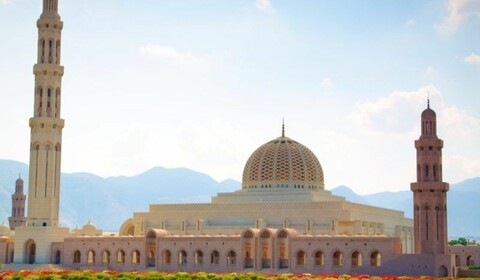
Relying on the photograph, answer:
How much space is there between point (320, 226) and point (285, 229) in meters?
5.53

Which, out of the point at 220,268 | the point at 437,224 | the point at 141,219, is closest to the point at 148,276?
the point at 220,268

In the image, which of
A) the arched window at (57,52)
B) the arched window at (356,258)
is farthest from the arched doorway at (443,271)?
the arched window at (57,52)

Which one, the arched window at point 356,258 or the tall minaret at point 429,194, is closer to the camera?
the tall minaret at point 429,194

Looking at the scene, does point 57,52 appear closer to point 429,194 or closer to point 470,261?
point 429,194

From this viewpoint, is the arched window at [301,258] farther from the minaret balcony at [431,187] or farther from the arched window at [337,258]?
the minaret balcony at [431,187]

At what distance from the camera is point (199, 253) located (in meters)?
58.8

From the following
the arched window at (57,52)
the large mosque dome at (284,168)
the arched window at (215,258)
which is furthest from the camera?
the large mosque dome at (284,168)

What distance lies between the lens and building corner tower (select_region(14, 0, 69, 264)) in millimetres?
61781

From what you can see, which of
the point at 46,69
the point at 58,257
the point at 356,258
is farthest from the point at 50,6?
the point at 356,258

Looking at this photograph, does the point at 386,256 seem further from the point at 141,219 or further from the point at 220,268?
the point at 141,219

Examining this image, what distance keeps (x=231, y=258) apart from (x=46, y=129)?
668 inches

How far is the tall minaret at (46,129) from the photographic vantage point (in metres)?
61.9

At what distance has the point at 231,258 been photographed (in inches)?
2274

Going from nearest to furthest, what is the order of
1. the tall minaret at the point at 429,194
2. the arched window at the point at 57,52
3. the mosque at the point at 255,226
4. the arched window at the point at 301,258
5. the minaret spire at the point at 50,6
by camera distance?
1. the tall minaret at the point at 429,194
2. the mosque at the point at 255,226
3. the arched window at the point at 301,258
4. the arched window at the point at 57,52
5. the minaret spire at the point at 50,6
